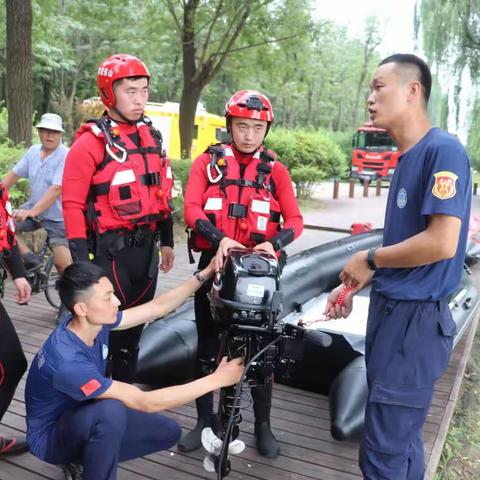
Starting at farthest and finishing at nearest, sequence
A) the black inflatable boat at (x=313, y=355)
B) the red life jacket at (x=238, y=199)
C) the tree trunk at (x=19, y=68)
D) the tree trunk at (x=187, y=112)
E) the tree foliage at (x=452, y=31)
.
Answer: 1. the tree foliage at (x=452, y=31)
2. the tree trunk at (x=187, y=112)
3. the tree trunk at (x=19, y=68)
4. the black inflatable boat at (x=313, y=355)
5. the red life jacket at (x=238, y=199)

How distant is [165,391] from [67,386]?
14.1 inches

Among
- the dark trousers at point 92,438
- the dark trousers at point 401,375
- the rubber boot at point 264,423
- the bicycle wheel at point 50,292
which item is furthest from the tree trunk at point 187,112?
the dark trousers at point 401,375

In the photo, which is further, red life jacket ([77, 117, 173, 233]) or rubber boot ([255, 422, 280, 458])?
rubber boot ([255, 422, 280, 458])

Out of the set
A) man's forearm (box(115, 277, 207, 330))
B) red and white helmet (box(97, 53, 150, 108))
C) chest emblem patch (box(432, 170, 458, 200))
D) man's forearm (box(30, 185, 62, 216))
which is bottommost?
man's forearm (box(115, 277, 207, 330))

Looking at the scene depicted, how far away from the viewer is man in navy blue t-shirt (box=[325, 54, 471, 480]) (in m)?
1.89

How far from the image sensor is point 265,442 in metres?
2.93

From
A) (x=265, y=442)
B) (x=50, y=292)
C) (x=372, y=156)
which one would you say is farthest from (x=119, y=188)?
(x=372, y=156)

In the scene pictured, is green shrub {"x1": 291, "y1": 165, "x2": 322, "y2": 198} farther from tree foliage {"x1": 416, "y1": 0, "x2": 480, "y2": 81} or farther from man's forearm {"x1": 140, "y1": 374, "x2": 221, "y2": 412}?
man's forearm {"x1": 140, "y1": 374, "x2": 221, "y2": 412}

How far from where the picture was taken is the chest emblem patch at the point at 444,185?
71.8 inches

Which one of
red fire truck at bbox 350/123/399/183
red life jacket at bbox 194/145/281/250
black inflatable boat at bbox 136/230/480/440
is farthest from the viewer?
red fire truck at bbox 350/123/399/183

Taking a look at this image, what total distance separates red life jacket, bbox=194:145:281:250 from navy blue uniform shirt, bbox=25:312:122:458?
0.79m

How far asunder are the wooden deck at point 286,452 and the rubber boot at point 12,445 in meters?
0.03

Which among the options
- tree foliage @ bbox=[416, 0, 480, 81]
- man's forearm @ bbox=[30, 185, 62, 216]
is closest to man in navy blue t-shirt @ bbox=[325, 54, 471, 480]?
man's forearm @ bbox=[30, 185, 62, 216]

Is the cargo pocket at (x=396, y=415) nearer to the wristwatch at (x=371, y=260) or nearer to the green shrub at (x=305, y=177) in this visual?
the wristwatch at (x=371, y=260)
